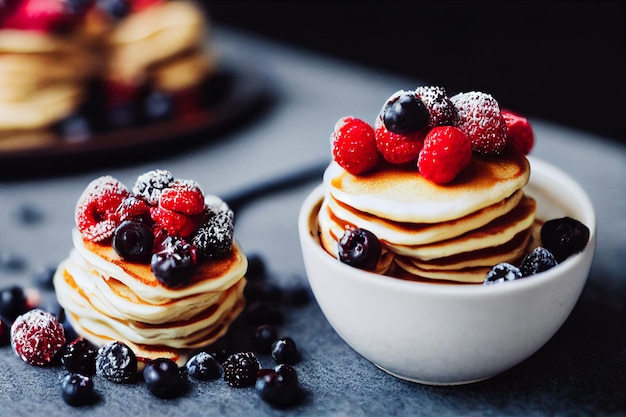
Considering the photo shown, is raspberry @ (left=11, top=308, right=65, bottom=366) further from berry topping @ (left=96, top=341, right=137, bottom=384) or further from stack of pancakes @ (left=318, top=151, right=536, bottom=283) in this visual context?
stack of pancakes @ (left=318, top=151, right=536, bottom=283)

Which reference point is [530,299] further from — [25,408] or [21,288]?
[21,288]

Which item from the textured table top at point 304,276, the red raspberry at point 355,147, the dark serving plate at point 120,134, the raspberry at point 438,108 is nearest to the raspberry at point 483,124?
the raspberry at point 438,108

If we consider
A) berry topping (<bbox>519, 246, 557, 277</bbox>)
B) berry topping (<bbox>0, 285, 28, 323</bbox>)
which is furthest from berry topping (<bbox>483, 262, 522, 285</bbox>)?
berry topping (<bbox>0, 285, 28, 323</bbox>)

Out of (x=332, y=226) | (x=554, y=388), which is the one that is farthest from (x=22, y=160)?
(x=554, y=388)

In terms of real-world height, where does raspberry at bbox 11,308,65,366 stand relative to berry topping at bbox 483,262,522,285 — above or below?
below

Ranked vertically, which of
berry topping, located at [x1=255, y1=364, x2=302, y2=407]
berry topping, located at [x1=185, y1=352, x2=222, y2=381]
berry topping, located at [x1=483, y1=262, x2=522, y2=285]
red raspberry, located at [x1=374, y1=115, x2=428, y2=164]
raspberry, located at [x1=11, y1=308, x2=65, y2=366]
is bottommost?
raspberry, located at [x1=11, y1=308, x2=65, y2=366]

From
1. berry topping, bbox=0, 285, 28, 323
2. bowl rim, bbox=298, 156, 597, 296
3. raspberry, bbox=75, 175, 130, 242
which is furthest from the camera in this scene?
berry topping, bbox=0, 285, 28, 323

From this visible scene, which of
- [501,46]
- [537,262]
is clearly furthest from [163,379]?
[501,46]

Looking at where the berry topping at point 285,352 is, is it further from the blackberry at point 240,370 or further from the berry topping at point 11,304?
the berry topping at point 11,304
